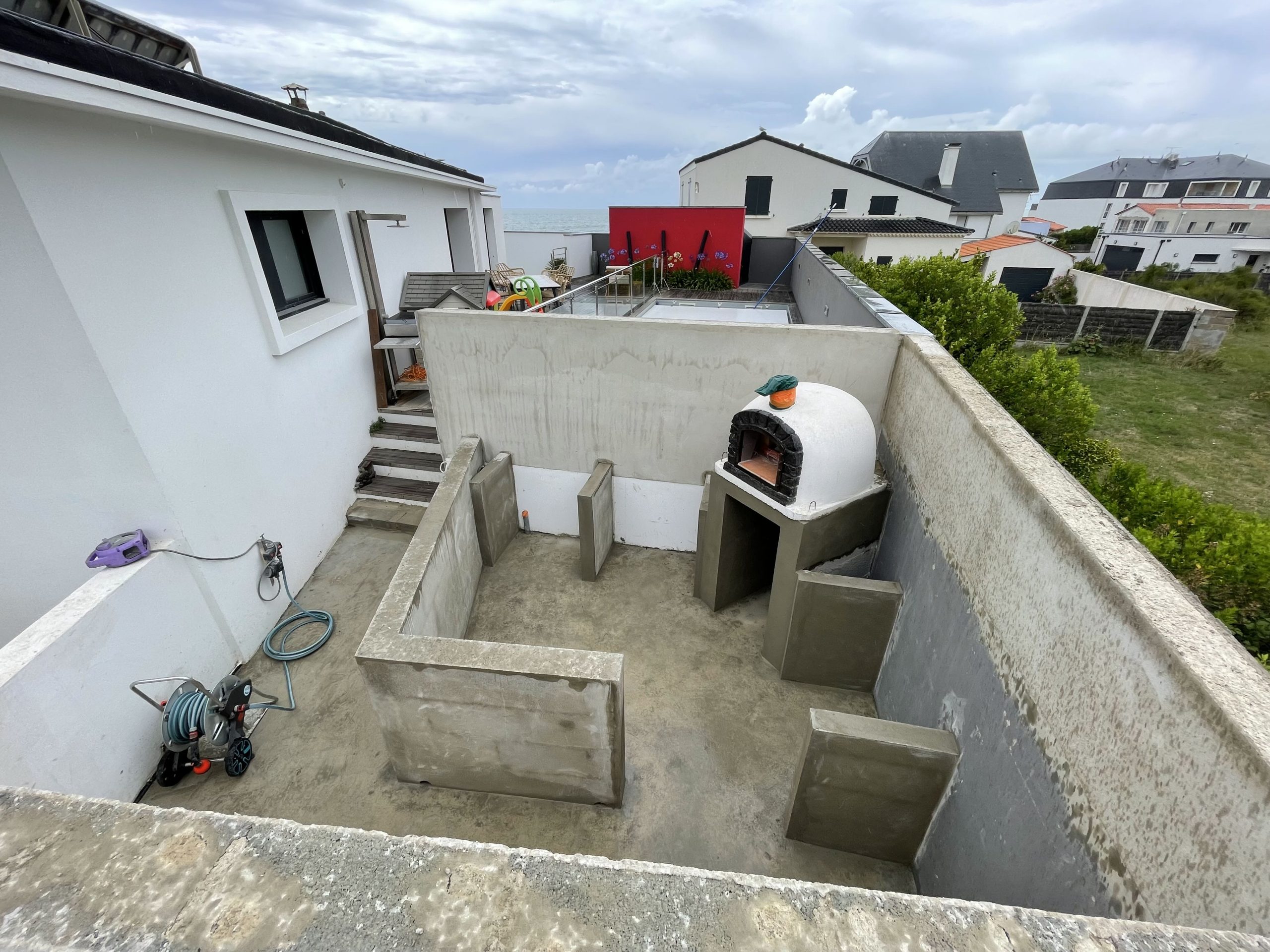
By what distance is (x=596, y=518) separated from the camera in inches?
293

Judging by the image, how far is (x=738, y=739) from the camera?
5.59 metres

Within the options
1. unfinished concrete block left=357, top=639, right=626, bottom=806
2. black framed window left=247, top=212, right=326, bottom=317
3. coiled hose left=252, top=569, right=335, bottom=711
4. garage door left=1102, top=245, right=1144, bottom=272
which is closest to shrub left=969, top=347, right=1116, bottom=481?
unfinished concrete block left=357, top=639, right=626, bottom=806

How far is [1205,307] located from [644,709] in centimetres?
2437

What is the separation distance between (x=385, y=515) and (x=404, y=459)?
107cm

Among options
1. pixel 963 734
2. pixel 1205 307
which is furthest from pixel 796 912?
pixel 1205 307

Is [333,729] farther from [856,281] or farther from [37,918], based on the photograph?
[856,281]

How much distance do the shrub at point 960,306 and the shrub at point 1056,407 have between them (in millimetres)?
1116

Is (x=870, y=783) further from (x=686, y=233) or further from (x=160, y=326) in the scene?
(x=686, y=233)

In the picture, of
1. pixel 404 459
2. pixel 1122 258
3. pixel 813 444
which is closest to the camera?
pixel 813 444

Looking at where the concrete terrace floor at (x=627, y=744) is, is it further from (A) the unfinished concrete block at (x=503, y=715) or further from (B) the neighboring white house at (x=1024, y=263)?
(B) the neighboring white house at (x=1024, y=263)

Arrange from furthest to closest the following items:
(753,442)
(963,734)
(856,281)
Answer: (856,281) < (753,442) < (963,734)

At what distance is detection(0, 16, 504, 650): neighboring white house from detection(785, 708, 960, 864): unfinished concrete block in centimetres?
616

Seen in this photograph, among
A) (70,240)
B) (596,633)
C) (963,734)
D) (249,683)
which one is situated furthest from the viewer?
(596,633)

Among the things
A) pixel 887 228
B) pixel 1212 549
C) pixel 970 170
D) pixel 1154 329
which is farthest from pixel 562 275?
pixel 970 170
